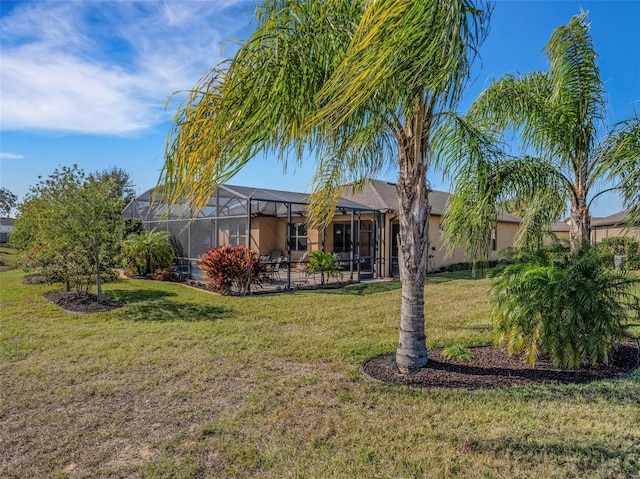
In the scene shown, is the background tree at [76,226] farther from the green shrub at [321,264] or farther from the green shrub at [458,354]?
the green shrub at [458,354]

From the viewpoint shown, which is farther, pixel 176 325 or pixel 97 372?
pixel 176 325

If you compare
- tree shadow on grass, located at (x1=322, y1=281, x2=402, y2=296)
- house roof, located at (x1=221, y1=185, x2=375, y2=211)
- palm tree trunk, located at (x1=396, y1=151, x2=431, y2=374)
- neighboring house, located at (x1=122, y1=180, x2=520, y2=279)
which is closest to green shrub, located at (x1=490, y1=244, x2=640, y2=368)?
palm tree trunk, located at (x1=396, y1=151, x2=431, y2=374)

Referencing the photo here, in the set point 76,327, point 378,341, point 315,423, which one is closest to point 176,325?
point 76,327

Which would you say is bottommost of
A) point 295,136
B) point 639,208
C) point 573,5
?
point 639,208

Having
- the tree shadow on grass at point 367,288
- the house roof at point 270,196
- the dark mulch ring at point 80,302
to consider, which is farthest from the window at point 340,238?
the dark mulch ring at point 80,302

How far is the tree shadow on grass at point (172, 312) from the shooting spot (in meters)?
8.81

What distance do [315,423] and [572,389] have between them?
121 inches

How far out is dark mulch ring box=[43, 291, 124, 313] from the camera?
31.8 ft

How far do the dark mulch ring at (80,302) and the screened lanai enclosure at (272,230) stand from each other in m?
4.36

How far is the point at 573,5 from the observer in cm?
677

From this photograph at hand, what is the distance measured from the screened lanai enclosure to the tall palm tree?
8.08 m

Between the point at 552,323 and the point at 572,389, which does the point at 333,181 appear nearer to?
the point at 552,323

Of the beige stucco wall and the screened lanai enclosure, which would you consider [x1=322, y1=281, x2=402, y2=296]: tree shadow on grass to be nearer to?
the screened lanai enclosure

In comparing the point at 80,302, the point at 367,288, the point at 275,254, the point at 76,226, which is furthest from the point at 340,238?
the point at 76,226
